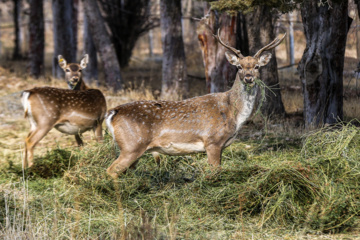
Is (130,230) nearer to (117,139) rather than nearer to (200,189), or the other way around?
(200,189)

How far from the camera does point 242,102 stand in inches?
268

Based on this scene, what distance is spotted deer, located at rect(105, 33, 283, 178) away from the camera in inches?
257

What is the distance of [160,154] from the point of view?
736cm

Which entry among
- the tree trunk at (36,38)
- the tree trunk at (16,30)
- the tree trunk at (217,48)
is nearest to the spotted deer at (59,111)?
the tree trunk at (217,48)

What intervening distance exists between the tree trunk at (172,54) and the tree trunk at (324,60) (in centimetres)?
503

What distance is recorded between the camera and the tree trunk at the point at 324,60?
8.76 meters

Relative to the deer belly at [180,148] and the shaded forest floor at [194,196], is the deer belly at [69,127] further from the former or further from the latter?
the deer belly at [180,148]

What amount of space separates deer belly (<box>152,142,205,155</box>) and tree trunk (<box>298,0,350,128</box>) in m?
2.81

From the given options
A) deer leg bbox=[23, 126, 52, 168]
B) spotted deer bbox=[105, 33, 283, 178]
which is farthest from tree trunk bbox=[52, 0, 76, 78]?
spotted deer bbox=[105, 33, 283, 178]

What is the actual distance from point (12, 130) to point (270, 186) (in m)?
6.61

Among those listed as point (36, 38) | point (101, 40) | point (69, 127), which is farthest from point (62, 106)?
point (36, 38)

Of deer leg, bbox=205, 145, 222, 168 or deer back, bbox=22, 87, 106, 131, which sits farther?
deer back, bbox=22, 87, 106, 131

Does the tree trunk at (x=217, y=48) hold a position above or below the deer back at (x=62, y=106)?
above

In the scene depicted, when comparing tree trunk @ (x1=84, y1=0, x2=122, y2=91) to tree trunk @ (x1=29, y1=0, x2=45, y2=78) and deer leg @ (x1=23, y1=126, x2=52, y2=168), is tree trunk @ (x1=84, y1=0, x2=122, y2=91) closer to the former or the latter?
tree trunk @ (x1=29, y1=0, x2=45, y2=78)
